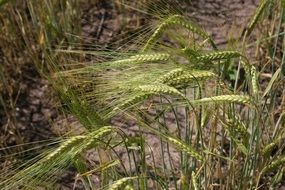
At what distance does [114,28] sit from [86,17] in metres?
0.15

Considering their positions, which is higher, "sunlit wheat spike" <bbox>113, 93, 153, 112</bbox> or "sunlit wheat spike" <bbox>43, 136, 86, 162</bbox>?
"sunlit wheat spike" <bbox>113, 93, 153, 112</bbox>

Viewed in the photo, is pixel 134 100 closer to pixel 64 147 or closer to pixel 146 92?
pixel 146 92

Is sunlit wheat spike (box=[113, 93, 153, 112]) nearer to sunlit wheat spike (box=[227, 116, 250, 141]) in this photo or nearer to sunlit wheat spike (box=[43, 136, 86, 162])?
sunlit wheat spike (box=[43, 136, 86, 162])

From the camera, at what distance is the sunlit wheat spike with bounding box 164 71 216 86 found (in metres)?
1.12

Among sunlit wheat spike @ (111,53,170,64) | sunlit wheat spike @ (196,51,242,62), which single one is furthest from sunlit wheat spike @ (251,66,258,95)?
sunlit wheat spike @ (111,53,170,64)

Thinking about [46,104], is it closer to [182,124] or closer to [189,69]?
[182,124]

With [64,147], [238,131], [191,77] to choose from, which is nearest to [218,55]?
[191,77]

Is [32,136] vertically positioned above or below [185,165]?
below

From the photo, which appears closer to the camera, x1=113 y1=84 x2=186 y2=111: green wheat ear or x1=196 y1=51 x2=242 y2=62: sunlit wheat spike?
x1=113 y1=84 x2=186 y2=111: green wheat ear

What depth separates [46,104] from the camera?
218cm

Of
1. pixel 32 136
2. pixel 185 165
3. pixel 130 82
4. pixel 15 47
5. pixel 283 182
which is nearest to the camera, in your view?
pixel 130 82

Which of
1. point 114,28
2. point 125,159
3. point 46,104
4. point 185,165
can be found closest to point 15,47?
point 46,104

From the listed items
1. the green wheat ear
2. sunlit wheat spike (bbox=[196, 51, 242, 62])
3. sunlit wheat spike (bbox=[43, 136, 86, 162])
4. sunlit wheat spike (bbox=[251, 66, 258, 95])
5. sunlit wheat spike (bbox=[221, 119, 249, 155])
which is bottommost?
sunlit wheat spike (bbox=[221, 119, 249, 155])

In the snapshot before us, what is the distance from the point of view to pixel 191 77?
1.14m
